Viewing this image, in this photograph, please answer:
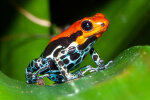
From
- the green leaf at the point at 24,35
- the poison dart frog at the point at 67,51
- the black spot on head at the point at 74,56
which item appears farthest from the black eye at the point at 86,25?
the green leaf at the point at 24,35

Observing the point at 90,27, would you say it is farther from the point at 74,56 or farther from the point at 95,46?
the point at 95,46

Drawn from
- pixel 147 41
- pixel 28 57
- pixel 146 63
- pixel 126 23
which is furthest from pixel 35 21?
pixel 146 63

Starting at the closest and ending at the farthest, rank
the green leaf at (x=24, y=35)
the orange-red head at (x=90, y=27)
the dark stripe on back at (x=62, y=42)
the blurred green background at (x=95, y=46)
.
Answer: the blurred green background at (x=95, y=46) → the orange-red head at (x=90, y=27) → the dark stripe on back at (x=62, y=42) → the green leaf at (x=24, y=35)

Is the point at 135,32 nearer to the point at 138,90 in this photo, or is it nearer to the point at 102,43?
the point at 102,43

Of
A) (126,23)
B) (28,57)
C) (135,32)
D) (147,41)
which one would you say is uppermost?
(28,57)

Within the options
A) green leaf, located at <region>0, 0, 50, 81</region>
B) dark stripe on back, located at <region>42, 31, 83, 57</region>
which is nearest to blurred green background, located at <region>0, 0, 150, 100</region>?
green leaf, located at <region>0, 0, 50, 81</region>

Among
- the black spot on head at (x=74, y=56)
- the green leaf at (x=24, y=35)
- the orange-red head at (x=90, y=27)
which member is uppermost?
the green leaf at (x=24, y=35)

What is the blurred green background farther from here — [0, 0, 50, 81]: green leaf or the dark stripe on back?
the dark stripe on back

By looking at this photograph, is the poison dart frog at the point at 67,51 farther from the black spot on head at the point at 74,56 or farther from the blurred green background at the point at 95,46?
the blurred green background at the point at 95,46
